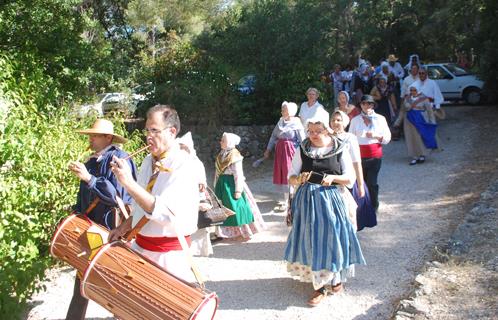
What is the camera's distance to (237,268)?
5883mm

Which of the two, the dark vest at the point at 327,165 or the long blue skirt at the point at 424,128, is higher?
the dark vest at the point at 327,165

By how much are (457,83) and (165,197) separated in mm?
16807

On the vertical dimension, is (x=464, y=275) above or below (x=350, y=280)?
above

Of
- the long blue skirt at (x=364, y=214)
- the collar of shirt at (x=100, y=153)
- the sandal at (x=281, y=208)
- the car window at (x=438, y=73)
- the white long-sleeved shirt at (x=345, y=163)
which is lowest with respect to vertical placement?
the sandal at (x=281, y=208)

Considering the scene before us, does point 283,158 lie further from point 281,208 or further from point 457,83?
point 457,83

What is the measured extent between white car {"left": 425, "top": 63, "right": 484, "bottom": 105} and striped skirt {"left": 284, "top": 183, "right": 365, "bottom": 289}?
14.1 m

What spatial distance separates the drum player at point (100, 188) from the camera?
12.9 ft

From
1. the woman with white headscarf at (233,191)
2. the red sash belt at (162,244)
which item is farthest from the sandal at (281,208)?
the red sash belt at (162,244)

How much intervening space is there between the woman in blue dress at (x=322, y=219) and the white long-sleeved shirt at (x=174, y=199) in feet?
6.20

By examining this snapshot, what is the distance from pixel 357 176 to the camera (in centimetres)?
556

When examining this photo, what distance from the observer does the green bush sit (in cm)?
429

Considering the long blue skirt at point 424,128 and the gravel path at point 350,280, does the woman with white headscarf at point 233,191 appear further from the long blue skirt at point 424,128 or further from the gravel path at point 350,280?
the long blue skirt at point 424,128

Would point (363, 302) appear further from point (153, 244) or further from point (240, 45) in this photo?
point (240, 45)

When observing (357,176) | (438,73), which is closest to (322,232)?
(357,176)
